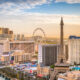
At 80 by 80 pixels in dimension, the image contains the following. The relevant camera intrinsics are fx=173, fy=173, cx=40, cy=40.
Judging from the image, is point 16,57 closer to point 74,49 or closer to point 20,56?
point 20,56

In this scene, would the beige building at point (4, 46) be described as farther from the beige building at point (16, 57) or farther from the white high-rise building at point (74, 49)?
the white high-rise building at point (74, 49)

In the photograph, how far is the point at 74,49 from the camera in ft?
25.6

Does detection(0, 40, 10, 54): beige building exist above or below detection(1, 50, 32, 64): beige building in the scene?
above

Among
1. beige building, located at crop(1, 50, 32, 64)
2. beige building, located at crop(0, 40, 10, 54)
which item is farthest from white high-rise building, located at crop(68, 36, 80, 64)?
beige building, located at crop(0, 40, 10, 54)

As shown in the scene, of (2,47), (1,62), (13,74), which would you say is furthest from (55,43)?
(2,47)

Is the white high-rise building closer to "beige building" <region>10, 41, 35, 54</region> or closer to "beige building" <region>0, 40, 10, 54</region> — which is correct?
"beige building" <region>10, 41, 35, 54</region>

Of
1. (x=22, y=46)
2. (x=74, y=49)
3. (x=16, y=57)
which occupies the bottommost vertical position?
(x=16, y=57)

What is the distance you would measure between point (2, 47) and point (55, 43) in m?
4.05

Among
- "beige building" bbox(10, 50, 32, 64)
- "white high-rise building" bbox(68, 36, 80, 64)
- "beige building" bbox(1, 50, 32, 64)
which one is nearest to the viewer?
"white high-rise building" bbox(68, 36, 80, 64)

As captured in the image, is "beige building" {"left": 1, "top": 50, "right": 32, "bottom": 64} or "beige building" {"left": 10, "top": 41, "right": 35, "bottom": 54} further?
"beige building" {"left": 10, "top": 41, "right": 35, "bottom": 54}

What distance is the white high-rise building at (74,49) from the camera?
7680 millimetres

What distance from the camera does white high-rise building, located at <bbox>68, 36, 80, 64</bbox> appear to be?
768 cm

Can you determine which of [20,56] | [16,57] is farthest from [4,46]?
[20,56]

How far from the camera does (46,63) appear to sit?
278 inches
